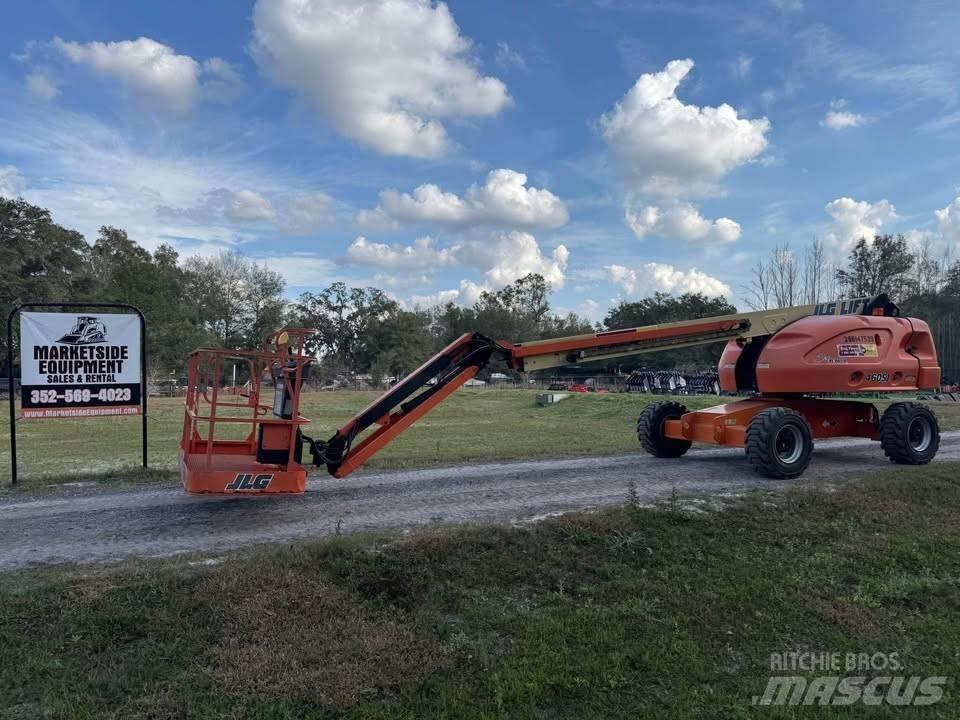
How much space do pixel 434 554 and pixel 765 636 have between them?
105 inches

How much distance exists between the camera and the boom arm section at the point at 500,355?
26.7 feet

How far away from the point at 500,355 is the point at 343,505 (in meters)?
2.93

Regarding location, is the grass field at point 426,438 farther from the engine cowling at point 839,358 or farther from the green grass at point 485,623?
the green grass at point 485,623

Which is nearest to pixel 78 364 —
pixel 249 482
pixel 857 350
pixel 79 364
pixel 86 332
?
pixel 79 364

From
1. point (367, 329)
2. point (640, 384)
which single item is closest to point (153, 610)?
point (640, 384)

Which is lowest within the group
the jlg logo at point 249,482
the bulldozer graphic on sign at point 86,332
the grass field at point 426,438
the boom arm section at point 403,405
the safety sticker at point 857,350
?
the grass field at point 426,438

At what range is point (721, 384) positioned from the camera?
1174cm

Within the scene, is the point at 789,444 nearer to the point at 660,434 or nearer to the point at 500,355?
the point at 660,434

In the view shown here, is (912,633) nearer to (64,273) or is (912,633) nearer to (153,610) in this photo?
(153,610)

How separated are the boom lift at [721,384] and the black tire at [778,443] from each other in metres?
0.02

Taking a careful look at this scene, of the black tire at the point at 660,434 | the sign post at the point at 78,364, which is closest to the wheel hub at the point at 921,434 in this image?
the black tire at the point at 660,434

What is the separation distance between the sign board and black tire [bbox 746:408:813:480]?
9.50 meters

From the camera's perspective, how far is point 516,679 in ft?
13.0

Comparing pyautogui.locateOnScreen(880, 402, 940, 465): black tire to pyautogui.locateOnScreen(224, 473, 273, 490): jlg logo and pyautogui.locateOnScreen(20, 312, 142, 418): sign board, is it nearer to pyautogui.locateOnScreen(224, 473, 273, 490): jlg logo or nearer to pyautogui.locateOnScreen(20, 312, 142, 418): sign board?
pyautogui.locateOnScreen(224, 473, 273, 490): jlg logo
